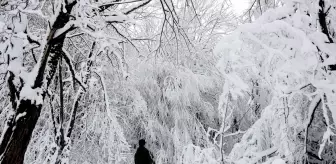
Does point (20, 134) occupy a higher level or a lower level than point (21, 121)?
lower

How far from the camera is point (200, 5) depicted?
43.1 feet

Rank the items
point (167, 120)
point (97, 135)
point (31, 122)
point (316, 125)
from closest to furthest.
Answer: point (31, 122)
point (316, 125)
point (97, 135)
point (167, 120)

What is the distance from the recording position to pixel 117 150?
663 cm

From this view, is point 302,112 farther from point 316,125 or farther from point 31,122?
point 31,122

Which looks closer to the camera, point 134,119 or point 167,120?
point 134,119

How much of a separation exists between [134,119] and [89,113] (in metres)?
1.68

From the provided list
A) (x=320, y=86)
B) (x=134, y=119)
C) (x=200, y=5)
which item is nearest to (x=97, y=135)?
(x=134, y=119)

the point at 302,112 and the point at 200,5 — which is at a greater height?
the point at 200,5

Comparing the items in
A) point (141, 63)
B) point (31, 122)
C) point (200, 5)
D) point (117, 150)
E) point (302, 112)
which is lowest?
point (117, 150)

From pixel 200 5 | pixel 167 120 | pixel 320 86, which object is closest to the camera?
pixel 320 86

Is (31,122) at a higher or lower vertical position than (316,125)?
higher

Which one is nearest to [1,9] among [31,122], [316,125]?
[31,122]

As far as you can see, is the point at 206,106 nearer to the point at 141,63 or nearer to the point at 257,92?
the point at 257,92

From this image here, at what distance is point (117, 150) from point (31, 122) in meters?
3.68
